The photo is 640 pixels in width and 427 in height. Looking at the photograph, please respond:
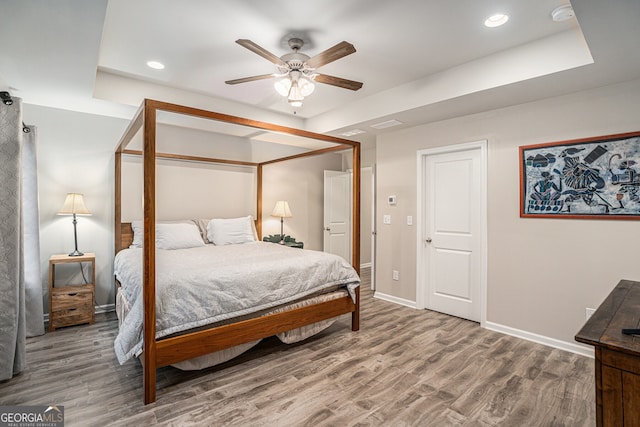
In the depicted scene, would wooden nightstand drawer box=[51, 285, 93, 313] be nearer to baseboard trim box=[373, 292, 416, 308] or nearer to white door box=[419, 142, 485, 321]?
baseboard trim box=[373, 292, 416, 308]

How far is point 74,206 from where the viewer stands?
340 cm

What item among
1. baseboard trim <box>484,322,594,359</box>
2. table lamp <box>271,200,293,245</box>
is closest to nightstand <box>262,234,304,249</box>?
table lamp <box>271,200,293,245</box>

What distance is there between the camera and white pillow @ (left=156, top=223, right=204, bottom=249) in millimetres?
3688

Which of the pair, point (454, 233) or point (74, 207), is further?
point (454, 233)

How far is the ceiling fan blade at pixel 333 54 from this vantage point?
207 centimetres

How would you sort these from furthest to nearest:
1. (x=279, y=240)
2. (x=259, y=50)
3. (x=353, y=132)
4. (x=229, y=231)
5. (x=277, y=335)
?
(x=279, y=240), (x=353, y=132), (x=229, y=231), (x=277, y=335), (x=259, y=50)

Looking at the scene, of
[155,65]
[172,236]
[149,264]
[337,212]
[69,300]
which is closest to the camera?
[149,264]

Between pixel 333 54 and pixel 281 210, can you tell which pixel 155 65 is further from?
pixel 281 210

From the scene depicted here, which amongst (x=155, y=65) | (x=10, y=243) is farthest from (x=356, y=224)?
(x=10, y=243)

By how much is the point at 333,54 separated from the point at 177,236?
9.09 feet

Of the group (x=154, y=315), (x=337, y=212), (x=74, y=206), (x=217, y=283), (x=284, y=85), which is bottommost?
(x=154, y=315)

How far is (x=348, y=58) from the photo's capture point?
2822 mm

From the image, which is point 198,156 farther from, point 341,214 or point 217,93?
point 341,214

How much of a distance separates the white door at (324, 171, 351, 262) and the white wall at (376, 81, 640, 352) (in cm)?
240
